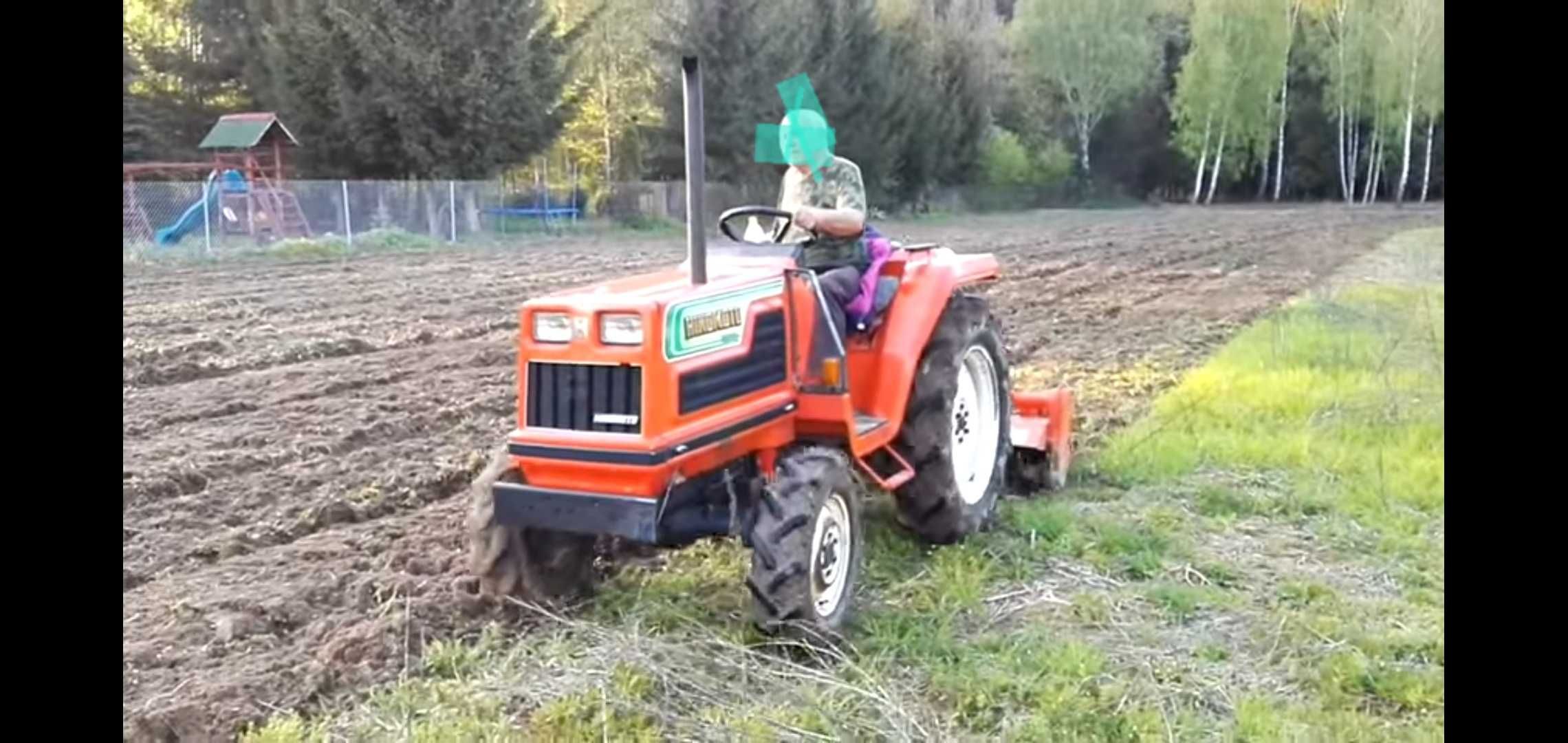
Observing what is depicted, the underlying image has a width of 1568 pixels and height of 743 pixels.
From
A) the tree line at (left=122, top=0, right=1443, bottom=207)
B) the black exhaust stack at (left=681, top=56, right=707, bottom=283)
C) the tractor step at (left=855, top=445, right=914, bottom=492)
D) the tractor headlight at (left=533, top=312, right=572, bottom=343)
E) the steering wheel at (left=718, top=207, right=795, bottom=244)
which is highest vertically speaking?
the tree line at (left=122, top=0, right=1443, bottom=207)

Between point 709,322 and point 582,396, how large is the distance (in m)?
0.48

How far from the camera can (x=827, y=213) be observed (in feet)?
16.6

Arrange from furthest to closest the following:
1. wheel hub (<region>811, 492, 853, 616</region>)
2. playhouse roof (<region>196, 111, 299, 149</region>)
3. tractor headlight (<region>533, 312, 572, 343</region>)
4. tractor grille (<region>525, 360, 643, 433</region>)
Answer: playhouse roof (<region>196, 111, 299, 149</region>)
wheel hub (<region>811, 492, 853, 616</region>)
tractor headlight (<region>533, 312, 572, 343</region>)
tractor grille (<region>525, 360, 643, 433</region>)

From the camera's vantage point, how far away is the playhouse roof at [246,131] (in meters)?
24.6

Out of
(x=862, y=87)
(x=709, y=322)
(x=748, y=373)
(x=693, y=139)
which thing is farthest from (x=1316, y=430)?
(x=862, y=87)

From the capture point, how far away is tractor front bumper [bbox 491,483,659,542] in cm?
419

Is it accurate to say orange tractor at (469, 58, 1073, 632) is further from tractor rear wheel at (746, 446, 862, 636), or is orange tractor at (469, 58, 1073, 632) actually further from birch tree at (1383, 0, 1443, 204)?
birch tree at (1383, 0, 1443, 204)

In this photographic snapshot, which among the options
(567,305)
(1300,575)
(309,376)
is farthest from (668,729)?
(309,376)

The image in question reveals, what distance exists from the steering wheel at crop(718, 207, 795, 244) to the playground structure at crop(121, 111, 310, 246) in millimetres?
18183

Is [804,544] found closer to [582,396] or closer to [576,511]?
[576,511]

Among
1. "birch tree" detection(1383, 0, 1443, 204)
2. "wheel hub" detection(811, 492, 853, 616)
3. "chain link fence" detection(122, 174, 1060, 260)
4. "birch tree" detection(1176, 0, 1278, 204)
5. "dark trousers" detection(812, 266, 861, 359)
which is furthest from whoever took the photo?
"birch tree" detection(1176, 0, 1278, 204)

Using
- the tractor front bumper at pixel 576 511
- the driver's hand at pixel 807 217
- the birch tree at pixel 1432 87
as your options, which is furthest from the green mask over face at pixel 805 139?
the birch tree at pixel 1432 87

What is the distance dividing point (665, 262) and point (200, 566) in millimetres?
15374

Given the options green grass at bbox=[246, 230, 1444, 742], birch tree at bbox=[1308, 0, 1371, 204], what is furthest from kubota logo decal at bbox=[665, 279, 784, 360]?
birch tree at bbox=[1308, 0, 1371, 204]
